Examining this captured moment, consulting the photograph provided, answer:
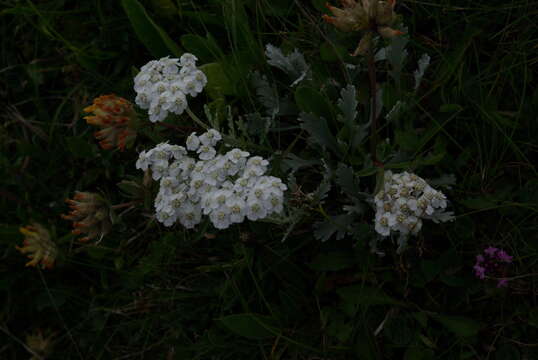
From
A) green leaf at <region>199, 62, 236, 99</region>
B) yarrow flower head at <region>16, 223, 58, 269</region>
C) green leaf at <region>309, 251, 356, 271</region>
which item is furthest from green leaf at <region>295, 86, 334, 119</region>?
yarrow flower head at <region>16, 223, 58, 269</region>

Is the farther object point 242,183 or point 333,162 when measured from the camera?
point 333,162

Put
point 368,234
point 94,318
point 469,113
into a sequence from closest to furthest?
point 368,234
point 469,113
point 94,318

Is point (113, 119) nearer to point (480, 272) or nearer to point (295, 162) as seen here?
point (295, 162)

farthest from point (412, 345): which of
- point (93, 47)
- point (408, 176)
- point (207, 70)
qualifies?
point (93, 47)

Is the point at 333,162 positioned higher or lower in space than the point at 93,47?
lower

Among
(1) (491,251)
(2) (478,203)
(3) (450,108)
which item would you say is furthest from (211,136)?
(1) (491,251)

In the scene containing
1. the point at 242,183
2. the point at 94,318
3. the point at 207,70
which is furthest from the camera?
the point at 94,318

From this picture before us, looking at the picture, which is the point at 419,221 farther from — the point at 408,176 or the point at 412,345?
the point at 412,345

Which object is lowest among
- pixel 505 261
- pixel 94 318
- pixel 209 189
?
pixel 94 318
